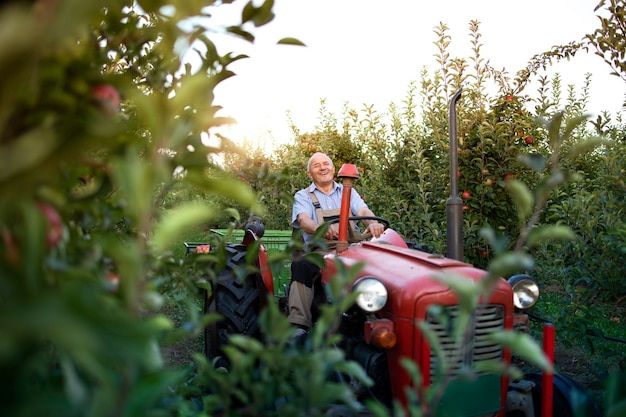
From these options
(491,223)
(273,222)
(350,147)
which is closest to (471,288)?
(491,223)

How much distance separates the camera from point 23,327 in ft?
1.39

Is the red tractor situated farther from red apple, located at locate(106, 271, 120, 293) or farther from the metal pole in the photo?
red apple, located at locate(106, 271, 120, 293)

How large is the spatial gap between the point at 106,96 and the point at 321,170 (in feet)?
10.6

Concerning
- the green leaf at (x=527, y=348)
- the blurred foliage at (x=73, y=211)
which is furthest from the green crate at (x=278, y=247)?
the green leaf at (x=527, y=348)

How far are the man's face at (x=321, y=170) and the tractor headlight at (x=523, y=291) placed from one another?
1929 mm

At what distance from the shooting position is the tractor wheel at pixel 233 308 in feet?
10.5

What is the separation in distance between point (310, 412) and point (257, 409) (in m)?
0.12

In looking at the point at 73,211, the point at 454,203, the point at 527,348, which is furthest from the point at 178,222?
the point at 454,203

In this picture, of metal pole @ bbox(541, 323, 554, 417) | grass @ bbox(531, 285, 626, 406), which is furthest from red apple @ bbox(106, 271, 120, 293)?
grass @ bbox(531, 285, 626, 406)

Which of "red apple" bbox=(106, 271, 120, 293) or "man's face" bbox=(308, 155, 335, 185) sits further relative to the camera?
"man's face" bbox=(308, 155, 335, 185)

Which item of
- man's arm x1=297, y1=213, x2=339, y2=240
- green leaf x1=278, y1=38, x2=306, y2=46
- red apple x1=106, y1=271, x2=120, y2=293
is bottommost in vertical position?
man's arm x1=297, y1=213, x2=339, y2=240

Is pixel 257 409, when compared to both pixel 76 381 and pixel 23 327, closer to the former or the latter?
pixel 76 381

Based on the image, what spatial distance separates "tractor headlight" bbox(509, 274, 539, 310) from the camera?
89.3 inches

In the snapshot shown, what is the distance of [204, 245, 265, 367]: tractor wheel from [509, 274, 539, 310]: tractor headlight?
62.3 inches
